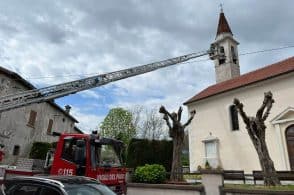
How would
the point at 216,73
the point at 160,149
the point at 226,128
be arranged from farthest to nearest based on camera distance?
the point at 216,73 < the point at 226,128 < the point at 160,149

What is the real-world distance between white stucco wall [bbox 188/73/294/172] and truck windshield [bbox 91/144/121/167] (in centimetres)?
1379

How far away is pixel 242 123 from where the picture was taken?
22594 millimetres

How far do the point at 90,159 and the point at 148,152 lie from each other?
38.2 feet

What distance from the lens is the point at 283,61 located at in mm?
23844

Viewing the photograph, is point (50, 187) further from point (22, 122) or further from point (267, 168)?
point (22, 122)

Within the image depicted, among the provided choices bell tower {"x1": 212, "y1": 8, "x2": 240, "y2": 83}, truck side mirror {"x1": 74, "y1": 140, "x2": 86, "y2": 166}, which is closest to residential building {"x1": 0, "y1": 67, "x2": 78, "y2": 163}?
truck side mirror {"x1": 74, "y1": 140, "x2": 86, "y2": 166}

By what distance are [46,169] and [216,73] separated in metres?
25.5

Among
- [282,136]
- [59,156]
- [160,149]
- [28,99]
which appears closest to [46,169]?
[59,156]

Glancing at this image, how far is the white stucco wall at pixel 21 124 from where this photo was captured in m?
20.9

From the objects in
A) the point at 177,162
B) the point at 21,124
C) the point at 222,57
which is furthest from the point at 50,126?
the point at 222,57

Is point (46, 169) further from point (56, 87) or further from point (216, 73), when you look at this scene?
point (216, 73)

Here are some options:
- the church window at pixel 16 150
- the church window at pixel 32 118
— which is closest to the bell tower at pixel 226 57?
the church window at pixel 32 118

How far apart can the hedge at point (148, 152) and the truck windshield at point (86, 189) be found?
1467cm

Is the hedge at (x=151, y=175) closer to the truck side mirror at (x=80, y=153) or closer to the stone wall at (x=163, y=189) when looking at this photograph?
the stone wall at (x=163, y=189)
